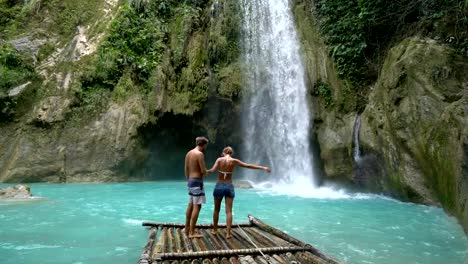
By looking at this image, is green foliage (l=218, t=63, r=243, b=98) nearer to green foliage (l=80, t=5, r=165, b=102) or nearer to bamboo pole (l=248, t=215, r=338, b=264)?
green foliage (l=80, t=5, r=165, b=102)

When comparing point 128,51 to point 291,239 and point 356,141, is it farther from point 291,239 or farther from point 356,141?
point 291,239

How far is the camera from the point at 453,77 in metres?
11.2

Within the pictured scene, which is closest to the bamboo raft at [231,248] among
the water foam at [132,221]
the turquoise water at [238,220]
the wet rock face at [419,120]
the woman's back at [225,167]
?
the turquoise water at [238,220]

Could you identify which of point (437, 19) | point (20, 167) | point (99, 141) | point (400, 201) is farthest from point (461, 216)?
point (20, 167)

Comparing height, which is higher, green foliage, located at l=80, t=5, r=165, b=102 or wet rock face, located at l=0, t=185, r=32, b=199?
green foliage, located at l=80, t=5, r=165, b=102

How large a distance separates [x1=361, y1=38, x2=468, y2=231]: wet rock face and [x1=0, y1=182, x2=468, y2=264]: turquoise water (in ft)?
2.48

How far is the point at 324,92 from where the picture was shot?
15867 mm

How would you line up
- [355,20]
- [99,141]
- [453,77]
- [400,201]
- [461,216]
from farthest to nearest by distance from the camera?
1. [99,141]
2. [355,20]
3. [400,201]
4. [453,77]
5. [461,216]

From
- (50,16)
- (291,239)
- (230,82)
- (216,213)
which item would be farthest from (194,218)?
(50,16)

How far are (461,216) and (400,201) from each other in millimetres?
4180

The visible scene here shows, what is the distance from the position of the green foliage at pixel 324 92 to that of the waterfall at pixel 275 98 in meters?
0.74

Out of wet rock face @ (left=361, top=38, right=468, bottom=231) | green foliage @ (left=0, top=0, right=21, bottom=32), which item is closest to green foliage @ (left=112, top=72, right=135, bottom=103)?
green foliage @ (left=0, top=0, right=21, bottom=32)

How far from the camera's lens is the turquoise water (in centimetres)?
632

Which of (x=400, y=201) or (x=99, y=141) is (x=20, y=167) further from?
(x=400, y=201)
